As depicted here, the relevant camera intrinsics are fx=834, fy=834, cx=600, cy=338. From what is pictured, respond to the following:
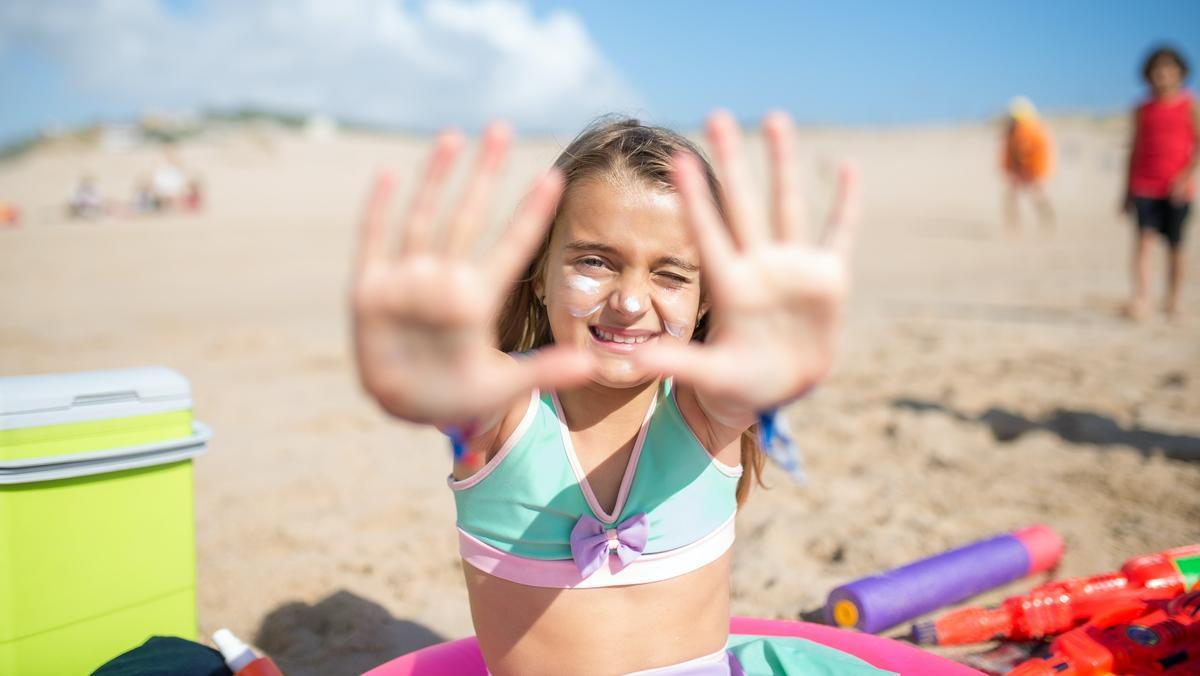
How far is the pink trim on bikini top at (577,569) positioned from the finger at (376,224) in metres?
0.82

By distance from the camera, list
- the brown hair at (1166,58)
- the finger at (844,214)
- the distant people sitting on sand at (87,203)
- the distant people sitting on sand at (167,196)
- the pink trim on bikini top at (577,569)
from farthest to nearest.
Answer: the distant people sitting on sand at (167,196) < the distant people sitting on sand at (87,203) < the brown hair at (1166,58) < the pink trim on bikini top at (577,569) < the finger at (844,214)

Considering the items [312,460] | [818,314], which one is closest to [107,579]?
[818,314]

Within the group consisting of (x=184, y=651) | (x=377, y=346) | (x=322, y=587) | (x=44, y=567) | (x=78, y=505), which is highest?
(x=377, y=346)

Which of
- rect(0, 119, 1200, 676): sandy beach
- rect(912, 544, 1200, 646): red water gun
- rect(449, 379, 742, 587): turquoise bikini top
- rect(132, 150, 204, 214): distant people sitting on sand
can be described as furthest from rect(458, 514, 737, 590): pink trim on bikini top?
rect(132, 150, 204, 214): distant people sitting on sand

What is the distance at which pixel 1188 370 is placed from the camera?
206 inches

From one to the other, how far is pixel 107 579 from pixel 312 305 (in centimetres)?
694

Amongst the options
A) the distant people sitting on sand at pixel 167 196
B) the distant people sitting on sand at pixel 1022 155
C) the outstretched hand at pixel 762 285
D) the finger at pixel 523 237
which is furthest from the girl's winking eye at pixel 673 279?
the distant people sitting on sand at pixel 167 196

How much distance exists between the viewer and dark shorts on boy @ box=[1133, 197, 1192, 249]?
6.68 meters

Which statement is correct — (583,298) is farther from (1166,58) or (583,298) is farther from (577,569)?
(1166,58)

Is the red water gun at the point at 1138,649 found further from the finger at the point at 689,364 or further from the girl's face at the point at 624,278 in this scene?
the finger at the point at 689,364

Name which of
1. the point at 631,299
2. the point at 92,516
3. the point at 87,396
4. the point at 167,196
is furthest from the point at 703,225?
the point at 167,196

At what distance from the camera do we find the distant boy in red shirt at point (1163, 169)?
6622mm

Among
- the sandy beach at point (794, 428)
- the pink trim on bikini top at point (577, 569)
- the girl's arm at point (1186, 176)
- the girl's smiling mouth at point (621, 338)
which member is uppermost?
the girl's arm at point (1186, 176)

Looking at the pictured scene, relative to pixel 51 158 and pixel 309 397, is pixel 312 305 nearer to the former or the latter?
pixel 309 397
